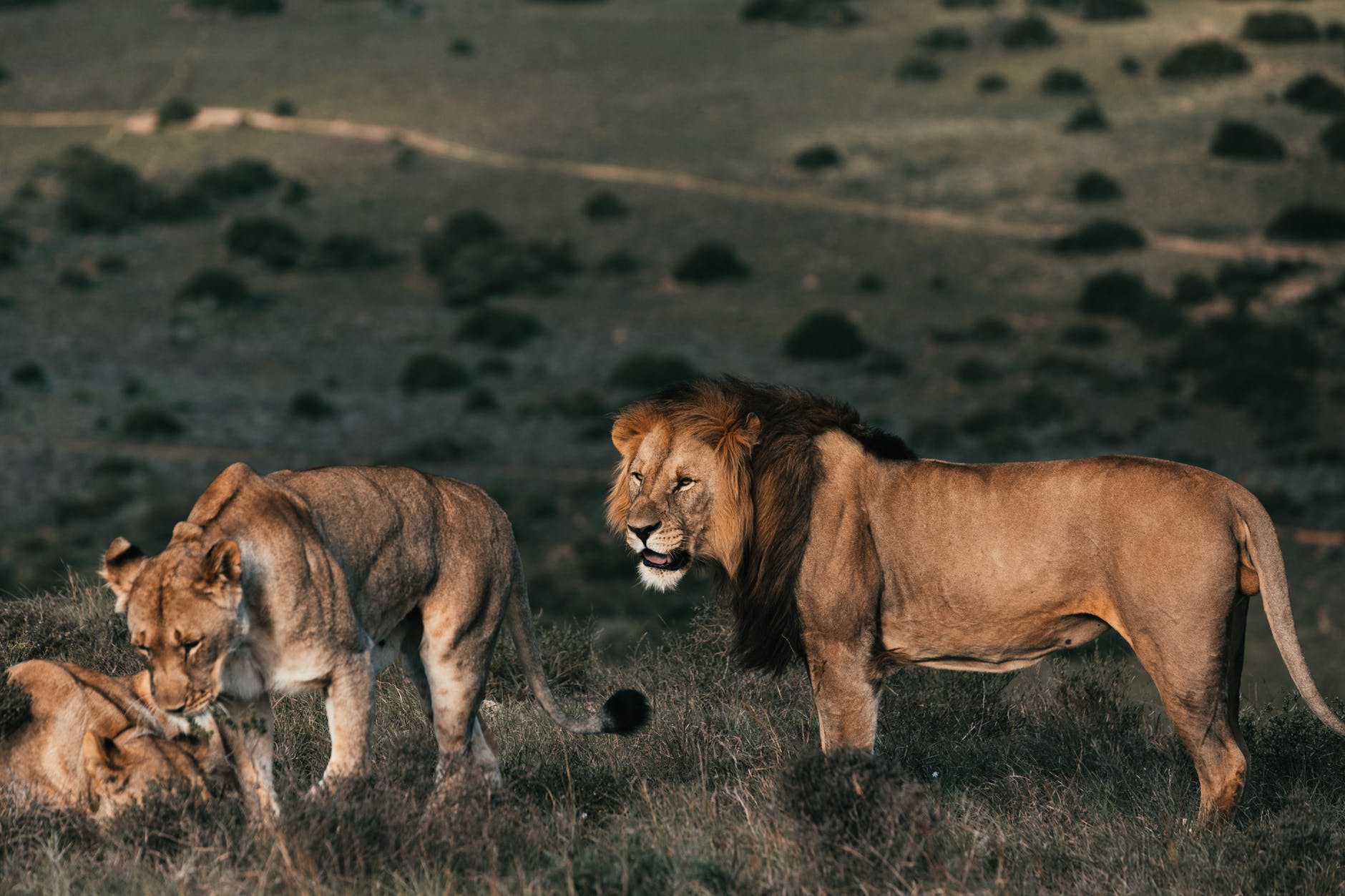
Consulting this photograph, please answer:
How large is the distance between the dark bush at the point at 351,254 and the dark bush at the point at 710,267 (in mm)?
8569

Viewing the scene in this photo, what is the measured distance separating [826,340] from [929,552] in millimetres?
32196

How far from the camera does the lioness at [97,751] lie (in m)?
5.83

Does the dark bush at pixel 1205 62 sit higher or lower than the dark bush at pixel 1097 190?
higher

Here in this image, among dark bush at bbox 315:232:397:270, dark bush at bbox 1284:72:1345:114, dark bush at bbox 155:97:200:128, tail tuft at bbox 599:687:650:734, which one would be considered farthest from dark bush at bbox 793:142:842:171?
tail tuft at bbox 599:687:650:734

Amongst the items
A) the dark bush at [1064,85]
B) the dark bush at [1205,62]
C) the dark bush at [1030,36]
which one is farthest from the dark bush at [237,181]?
the dark bush at [1205,62]

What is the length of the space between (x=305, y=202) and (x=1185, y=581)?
46.2 meters

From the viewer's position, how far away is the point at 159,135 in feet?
181

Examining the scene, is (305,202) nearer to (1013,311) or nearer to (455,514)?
(1013,311)

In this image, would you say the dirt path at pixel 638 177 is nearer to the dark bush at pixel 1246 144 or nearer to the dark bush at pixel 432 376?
the dark bush at pixel 1246 144

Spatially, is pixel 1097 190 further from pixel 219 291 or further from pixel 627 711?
pixel 627 711

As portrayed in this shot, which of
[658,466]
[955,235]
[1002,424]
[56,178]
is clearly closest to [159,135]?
[56,178]

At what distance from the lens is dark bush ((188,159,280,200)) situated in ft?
166

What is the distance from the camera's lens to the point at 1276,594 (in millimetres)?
6207

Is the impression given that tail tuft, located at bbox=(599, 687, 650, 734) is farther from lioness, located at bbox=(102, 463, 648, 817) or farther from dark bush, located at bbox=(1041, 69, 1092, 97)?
dark bush, located at bbox=(1041, 69, 1092, 97)
